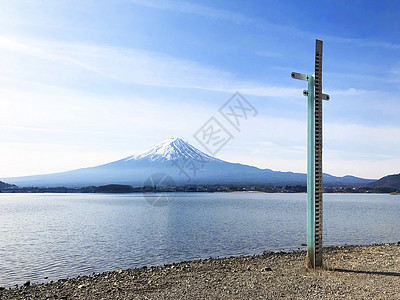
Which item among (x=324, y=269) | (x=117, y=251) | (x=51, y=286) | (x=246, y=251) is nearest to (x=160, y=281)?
(x=51, y=286)

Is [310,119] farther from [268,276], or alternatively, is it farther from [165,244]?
[165,244]

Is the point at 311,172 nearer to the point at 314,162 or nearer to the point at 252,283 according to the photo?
the point at 314,162

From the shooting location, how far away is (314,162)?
975cm

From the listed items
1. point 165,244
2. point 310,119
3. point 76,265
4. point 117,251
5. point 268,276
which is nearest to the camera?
point 268,276

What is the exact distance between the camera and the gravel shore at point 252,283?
7656mm

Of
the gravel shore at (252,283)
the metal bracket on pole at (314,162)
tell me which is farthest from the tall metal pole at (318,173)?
the gravel shore at (252,283)

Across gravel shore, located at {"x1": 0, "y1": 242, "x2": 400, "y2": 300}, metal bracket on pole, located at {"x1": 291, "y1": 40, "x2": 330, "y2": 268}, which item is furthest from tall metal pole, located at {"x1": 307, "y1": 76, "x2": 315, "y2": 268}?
gravel shore, located at {"x1": 0, "y1": 242, "x2": 400, "y2": 300}

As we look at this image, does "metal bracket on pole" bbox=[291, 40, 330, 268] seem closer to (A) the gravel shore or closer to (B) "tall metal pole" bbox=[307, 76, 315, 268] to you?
(B) "tall metal pole" bbox=[307, 76, 315, 268]

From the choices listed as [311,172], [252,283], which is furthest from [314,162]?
[252,283]

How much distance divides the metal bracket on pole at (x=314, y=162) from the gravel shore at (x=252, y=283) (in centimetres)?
69

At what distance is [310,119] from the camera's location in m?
9.88

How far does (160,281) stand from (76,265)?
714 centimetres

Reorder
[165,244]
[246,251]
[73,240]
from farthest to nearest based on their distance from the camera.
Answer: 1. [73,240]
2. [165,244]
3. [246,251]

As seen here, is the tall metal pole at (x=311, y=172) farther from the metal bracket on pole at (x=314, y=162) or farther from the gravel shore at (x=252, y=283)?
the gravel shore at (x=252, y=283)
